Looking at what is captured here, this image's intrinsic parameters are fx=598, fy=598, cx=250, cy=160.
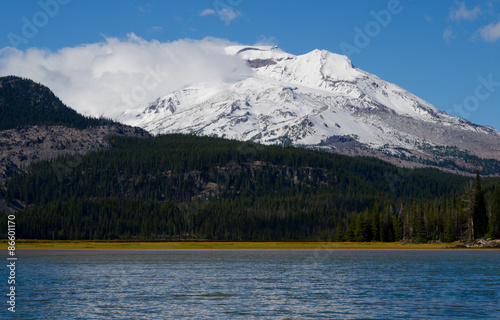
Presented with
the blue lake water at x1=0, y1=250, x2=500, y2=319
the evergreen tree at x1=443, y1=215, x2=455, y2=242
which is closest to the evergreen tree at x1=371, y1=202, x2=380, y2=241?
the evergreen tree at x1=443, y1=215, x2=455, y2=242

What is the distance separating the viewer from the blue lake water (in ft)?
165

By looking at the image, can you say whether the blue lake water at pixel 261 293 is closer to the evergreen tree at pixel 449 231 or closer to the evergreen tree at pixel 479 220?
the evergreen tree at pixel 479 220

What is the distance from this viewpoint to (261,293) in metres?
63.2

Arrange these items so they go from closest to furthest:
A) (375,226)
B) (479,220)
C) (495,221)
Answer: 1. (495,221)
2. (479,220)
3. (375,226)

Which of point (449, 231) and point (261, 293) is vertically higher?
point (449, 231)

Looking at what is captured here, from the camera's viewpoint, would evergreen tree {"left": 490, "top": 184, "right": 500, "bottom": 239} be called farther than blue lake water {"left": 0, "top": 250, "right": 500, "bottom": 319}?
Yes

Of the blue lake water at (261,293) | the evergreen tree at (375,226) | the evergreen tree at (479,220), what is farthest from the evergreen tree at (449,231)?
the blue lake water at (261,293)

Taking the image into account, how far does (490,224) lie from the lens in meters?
157

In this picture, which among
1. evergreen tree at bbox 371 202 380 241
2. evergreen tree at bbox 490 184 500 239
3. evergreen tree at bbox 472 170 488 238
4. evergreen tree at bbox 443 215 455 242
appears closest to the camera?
evergreen tree at bbox 490 184 500 239

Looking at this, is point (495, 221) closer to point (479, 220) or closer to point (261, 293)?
point (479, 220)

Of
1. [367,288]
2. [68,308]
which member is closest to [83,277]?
[68,308]

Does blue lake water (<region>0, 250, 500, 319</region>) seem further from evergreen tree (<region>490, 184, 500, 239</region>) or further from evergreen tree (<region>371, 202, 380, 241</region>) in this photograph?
evergreen tree (<region>371, 202, 380, 241</region>)

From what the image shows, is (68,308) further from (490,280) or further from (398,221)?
(398,221)

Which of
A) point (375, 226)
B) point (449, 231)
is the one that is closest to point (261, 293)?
point (449, 231)
